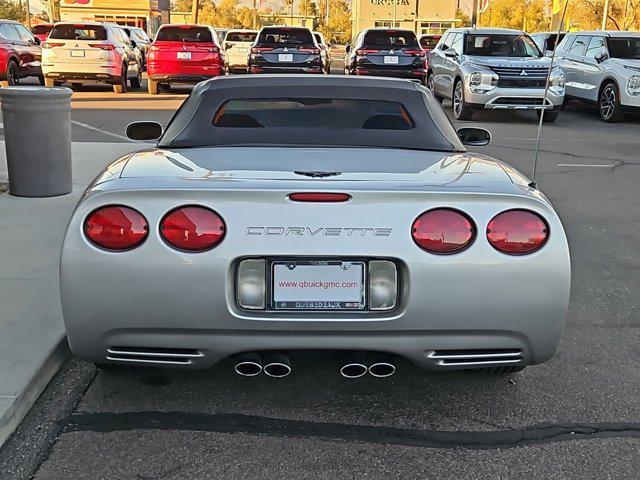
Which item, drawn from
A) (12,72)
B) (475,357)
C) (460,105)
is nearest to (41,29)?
(12,72)

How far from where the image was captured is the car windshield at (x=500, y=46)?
1605 centimetres

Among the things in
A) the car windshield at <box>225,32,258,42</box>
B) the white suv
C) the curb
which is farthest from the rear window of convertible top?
the car windshield at <box>225,32,258,42</box>

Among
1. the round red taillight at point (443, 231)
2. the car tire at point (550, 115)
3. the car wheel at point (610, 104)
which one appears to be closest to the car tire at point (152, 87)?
the car tire at point (550, 115)

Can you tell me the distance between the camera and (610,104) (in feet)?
52.1

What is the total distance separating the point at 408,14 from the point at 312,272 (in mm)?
82906

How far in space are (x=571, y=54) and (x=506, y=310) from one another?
15.8m

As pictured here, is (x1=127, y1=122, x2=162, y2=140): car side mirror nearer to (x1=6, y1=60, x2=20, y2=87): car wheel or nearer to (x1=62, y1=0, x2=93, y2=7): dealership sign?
(x1=6, y1=60, x2=20, y2=87): car wheel

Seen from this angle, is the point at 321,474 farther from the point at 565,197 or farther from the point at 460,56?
the point at 460,56

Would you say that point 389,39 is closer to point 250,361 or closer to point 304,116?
point 304,116

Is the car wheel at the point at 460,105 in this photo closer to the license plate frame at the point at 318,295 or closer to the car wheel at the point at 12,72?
the car wheel at the point at 12,72

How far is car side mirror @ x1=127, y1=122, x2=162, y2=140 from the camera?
466 cm

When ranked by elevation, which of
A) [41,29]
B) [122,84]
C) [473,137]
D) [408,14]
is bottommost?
[122,84]

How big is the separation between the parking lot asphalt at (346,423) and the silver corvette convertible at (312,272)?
318 mm

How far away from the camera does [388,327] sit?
9.78 feet
